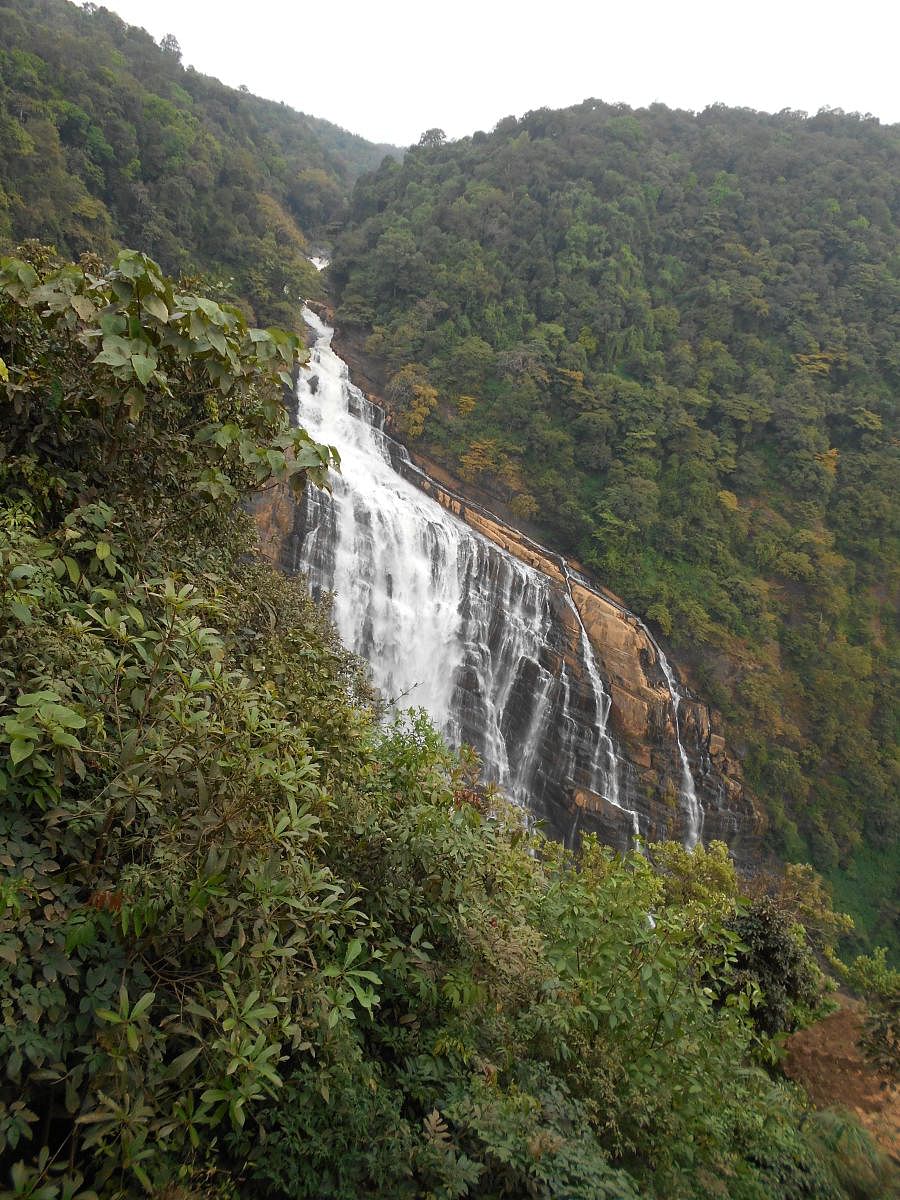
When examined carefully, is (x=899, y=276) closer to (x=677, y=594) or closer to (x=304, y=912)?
(x=677, y=594)

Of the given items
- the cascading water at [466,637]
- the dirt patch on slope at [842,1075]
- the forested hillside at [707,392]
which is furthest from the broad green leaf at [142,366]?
the forested hillside at [707,392]

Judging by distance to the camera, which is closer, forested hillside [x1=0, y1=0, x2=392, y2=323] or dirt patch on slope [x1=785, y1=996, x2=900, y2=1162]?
dirt patch on slope [x1=785, y1=996, x2=900, y2=1162]

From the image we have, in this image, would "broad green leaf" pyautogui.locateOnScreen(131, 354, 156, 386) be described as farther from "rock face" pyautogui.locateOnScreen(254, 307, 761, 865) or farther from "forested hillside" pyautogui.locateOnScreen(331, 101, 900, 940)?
"forested hillside" pyautogui.locateOnScreen(331, 101, 900, 940)

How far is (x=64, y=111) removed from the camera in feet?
62.0

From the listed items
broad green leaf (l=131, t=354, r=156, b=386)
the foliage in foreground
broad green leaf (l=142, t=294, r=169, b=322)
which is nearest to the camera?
the foliage in foreground

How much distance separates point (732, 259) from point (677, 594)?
17.0 metres

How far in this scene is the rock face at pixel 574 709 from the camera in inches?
536

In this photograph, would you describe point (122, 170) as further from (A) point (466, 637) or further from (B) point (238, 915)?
(B) point (238, 915)

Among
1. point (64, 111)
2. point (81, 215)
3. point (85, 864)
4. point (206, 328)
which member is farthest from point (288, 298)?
point (85, 864)

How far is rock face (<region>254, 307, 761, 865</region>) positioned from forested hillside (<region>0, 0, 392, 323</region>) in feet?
30.4

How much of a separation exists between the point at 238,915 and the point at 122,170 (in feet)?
84.0

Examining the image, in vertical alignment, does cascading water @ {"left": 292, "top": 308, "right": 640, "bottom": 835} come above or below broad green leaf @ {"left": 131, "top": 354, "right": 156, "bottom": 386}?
below

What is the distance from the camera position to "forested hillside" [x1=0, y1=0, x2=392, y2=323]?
16.3 metres

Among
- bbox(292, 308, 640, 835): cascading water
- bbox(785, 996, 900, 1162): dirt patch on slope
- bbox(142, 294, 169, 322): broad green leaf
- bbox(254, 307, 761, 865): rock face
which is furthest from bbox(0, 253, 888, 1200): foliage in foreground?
bbox(254, 307, 761, 865): rock face
